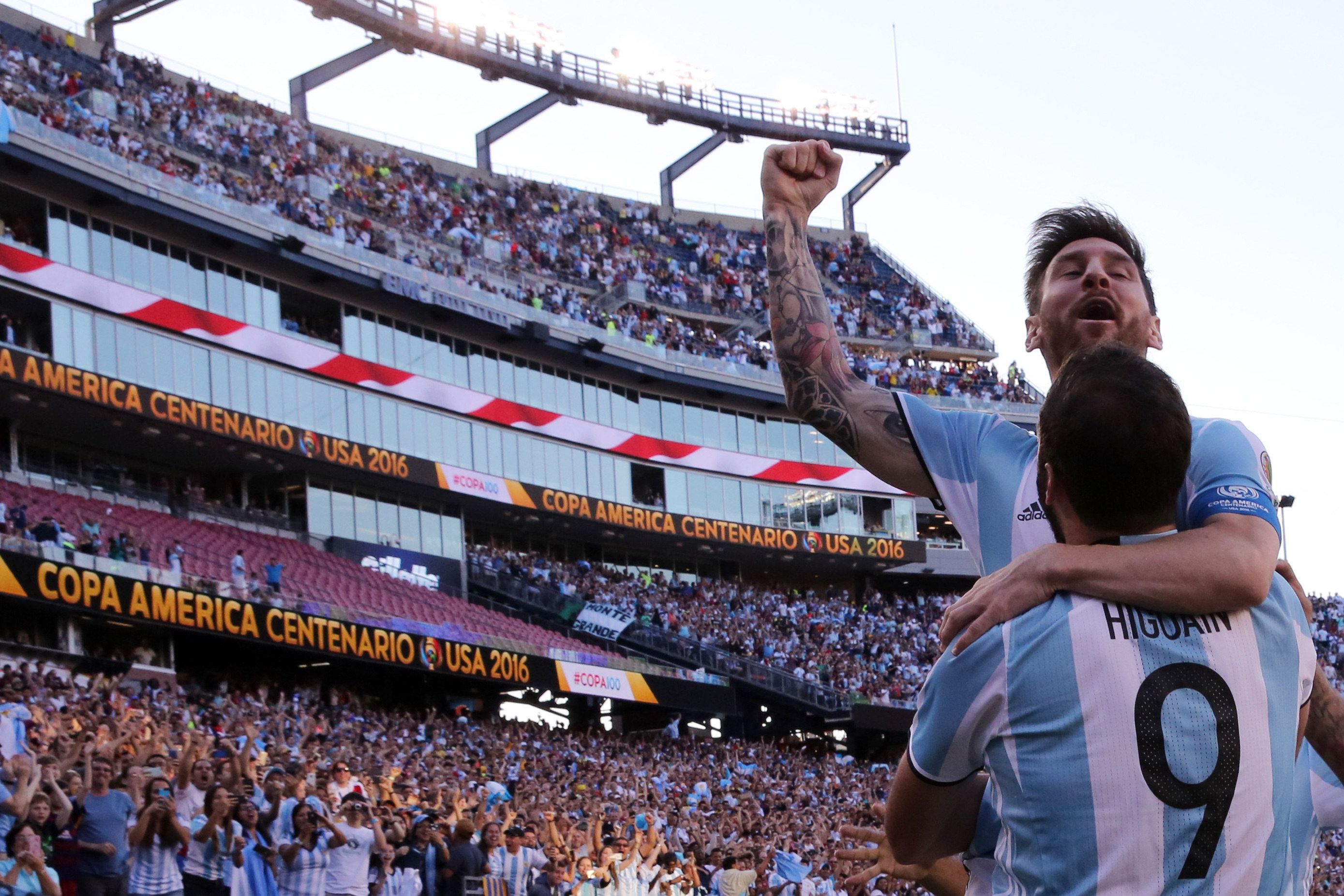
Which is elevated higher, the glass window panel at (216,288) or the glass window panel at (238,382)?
the glass window panel at (216,288)

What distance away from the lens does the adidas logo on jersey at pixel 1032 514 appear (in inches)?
109

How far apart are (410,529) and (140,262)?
10156 mm

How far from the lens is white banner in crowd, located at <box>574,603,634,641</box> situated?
3878 cm

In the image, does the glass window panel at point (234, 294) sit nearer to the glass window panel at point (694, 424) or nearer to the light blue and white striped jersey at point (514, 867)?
the glass window panel at point (694, 424)

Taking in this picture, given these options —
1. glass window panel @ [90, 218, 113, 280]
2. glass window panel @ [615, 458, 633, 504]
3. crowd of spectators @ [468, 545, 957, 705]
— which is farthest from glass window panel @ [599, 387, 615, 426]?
glass window panel @ [90, 218, 113, 280]

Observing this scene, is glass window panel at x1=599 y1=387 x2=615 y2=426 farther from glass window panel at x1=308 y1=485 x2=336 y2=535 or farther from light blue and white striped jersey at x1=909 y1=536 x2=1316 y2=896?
light blue and white striped jersey at x1=909 y1=536 x2=1316 y2=896

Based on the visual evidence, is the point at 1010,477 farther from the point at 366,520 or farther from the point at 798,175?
the point at 366,520

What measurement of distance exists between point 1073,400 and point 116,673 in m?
27.1

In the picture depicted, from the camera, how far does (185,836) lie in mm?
10281

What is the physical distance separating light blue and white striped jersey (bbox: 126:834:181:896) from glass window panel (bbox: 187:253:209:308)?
26100 millimetres

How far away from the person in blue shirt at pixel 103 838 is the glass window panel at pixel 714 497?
37.2m

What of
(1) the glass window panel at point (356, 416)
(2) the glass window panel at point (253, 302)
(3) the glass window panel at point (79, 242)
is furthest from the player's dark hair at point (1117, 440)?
(1) the glass window panel at point (356, 416)

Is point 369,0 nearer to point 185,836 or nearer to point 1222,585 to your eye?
point 185,836

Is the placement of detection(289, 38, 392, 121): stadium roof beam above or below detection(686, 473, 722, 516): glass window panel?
above
